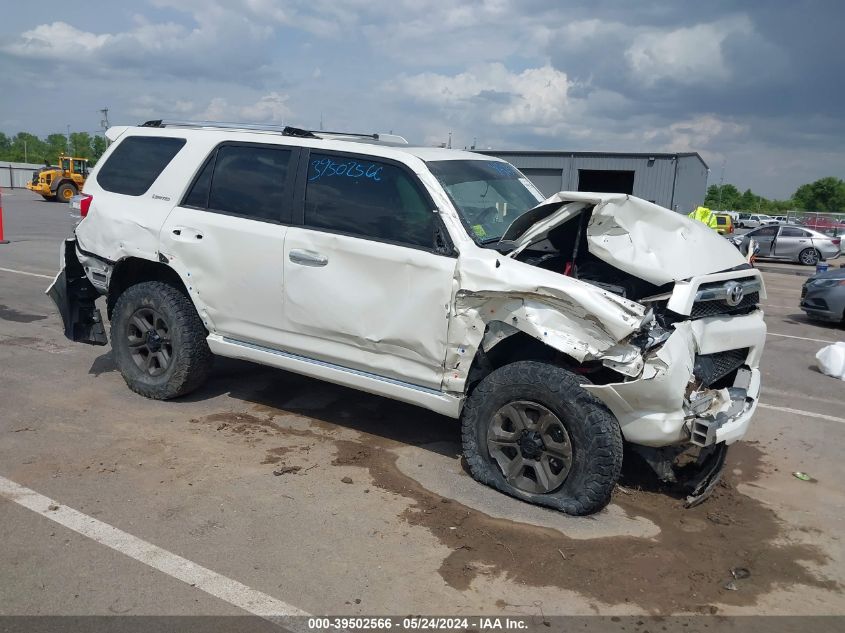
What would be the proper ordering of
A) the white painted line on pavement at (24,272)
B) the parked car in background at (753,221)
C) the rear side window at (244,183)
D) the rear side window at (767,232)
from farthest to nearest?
1. the parked car in background at (753,221)
2. the rear side window at (767,232)
3. the white painted line on pavement at (24,272)
4. the rear side window at (244,183)

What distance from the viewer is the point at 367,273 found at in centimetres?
455

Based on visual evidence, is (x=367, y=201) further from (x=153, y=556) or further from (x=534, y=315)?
(x=153, y=556)

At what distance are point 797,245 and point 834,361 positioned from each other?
19808mm

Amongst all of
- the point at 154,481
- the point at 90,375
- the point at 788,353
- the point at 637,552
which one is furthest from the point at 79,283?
the point at 788,353

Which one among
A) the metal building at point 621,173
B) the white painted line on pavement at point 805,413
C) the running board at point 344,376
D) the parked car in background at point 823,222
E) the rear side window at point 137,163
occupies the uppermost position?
the metal building at point 621,173

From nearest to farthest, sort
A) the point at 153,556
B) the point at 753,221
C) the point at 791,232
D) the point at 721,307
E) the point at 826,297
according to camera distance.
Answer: the point at 153,556
the point at 721,307
the point at 826,297
the point at 791,232
the point at 753,221

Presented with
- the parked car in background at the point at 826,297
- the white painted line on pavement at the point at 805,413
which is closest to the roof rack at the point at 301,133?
the white painted line on pavement at the point at 805,413

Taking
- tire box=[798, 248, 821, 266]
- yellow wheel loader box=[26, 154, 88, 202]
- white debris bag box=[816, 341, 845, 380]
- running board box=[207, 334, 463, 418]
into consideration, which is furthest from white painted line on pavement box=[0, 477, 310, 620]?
yellow wheel loader box=[26, 154, 88, 202]

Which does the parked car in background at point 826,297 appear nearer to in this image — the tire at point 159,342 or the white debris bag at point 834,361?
the white debris bag at point 834,361

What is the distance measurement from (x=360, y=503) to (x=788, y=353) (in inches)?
282

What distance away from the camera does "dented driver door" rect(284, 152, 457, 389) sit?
4383mm

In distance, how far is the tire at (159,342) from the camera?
538 centimetres

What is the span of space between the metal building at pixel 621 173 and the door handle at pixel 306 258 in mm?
23470

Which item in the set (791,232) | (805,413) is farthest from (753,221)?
(805,413)
